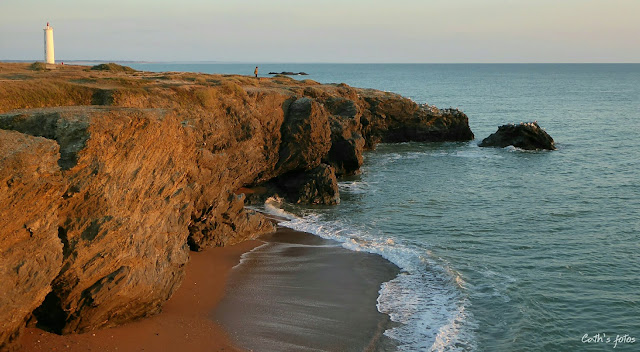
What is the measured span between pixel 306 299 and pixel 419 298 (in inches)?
136

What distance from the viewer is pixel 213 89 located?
27.9 metres

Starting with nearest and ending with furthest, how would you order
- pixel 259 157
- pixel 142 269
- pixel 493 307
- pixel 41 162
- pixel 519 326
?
1. pixel 41 162
2. pixel 142 269
3. pixel 519 326
4. pixel 493 307
5. pixel 259 157

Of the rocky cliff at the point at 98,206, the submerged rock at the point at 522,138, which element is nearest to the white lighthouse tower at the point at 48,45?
the rocky cliff at the point at 98,206

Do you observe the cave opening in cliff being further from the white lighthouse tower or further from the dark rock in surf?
the white lighthouse tower

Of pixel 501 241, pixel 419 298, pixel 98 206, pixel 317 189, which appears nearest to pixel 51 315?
pixel 98 206

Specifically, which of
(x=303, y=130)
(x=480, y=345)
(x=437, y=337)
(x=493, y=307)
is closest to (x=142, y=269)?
(x=437, y=337)

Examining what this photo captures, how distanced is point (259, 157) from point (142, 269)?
55.1ft

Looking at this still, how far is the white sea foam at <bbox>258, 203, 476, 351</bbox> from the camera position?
47.3 ft

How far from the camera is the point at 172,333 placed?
13.7 metres

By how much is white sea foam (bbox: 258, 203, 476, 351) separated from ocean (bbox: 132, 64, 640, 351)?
5 centimetres

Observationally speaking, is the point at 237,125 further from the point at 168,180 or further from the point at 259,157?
the point at 168,180

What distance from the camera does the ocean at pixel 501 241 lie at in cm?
1509

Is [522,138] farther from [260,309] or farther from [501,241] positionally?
[260,309]

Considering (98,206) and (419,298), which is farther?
(419,298)
